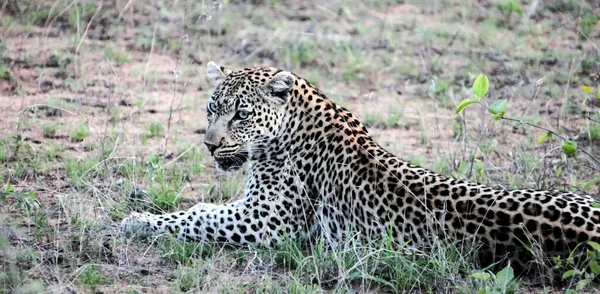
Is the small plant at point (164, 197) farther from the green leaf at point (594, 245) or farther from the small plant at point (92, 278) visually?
the green leaf at point (594, 245)

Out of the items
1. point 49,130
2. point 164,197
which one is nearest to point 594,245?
point 164,197

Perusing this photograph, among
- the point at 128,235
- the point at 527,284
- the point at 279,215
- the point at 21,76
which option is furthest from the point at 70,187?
the point at 527,284

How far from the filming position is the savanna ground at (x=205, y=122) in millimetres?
7031

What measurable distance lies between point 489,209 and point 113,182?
3745 millimetres

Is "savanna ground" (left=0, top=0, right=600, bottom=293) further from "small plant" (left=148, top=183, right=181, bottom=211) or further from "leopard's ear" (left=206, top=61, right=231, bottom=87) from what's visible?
"leopard's ear" (left=206, top=61, right=231, bottom=87)

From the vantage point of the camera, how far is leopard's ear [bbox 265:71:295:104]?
26.7 feet

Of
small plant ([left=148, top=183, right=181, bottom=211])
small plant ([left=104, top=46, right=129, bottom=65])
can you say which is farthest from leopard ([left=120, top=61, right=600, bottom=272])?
small plant ([left=104, top=46, right=129, bottom=65])

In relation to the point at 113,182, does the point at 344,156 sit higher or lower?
higher

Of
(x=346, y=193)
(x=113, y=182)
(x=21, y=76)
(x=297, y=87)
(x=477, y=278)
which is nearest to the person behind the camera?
(x=477, y=278)

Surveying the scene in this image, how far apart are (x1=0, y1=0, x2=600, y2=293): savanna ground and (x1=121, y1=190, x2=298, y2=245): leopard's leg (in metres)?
0.15

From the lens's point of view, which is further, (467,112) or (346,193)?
(467,112)

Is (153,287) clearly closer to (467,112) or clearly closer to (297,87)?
(297,87)

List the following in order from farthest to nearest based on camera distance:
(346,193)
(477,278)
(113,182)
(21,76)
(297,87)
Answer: (21,76) < (113,182) < (297,87) < (346,193) < (477,278)

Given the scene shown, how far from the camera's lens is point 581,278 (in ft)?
22.0
